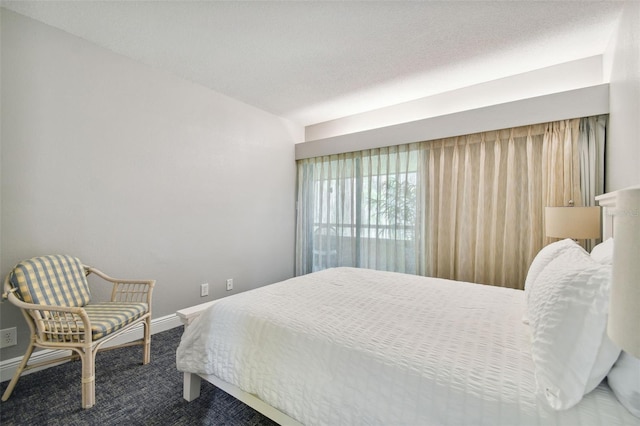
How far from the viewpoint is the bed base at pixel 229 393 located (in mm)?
1255

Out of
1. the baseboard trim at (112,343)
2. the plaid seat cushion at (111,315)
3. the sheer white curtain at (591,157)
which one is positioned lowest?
the baseboard trim at (112,343)

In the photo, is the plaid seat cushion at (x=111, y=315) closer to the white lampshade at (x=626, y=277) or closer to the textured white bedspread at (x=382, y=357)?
the textured white bedspread at (x=382, y=357)

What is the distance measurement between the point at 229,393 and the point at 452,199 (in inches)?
107

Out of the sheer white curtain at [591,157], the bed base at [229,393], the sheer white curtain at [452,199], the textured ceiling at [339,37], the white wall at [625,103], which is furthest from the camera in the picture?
the sheer white curtain at [452,199]

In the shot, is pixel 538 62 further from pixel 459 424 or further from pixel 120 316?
pixel 120 316

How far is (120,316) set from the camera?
186 centimetres

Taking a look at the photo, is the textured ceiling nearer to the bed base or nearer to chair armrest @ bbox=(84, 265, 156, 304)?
chair armrest @ bbox=(84, 265, 156, 304)

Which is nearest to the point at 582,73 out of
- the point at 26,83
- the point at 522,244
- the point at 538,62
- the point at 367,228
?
the point at 538,62

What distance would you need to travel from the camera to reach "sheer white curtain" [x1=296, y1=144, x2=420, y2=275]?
10.9ft

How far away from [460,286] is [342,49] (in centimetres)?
214

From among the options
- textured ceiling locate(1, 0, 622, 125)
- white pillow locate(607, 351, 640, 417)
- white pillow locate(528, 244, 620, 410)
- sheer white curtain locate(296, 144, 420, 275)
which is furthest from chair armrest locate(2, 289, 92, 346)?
sheer white curtain locate(296, 144, 420, 275)

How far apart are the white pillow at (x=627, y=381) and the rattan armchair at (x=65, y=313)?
235 centimetres

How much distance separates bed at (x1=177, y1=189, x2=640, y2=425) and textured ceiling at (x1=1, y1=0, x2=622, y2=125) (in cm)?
162

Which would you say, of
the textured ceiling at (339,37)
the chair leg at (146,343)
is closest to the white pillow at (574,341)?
the textured ceiling at (339,37)
